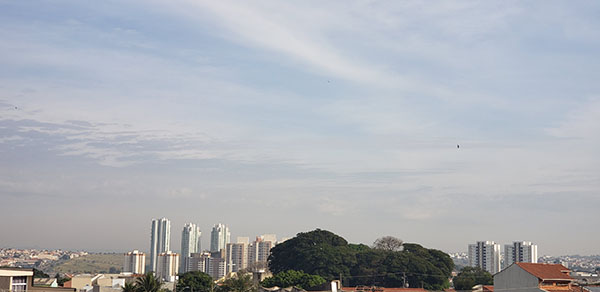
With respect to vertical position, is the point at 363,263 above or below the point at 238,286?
above

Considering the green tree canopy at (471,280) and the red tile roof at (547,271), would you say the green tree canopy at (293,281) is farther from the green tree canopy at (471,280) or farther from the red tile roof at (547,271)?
the red tile roof at (547,271)

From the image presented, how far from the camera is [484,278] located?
131625mm

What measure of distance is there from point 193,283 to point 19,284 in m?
59.2

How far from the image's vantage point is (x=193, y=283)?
107m

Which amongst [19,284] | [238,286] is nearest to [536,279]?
[19,284]

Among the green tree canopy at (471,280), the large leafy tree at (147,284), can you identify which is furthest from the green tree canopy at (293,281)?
the large leafy tree at (147,284)

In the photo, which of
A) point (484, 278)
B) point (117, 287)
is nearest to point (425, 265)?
point (484, 278)

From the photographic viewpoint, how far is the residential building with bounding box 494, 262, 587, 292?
67.7 m

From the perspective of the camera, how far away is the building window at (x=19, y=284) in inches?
1892

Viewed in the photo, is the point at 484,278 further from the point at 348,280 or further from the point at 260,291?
the point at 260,291

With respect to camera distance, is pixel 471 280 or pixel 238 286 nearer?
pixel 238 286

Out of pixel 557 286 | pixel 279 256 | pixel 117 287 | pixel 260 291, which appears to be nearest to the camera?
pixel 557 286

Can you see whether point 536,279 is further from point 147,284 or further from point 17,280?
point 17,280

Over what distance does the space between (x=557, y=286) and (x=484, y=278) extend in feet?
214
